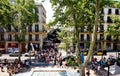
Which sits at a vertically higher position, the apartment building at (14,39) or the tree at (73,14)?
the tree at (73,14)

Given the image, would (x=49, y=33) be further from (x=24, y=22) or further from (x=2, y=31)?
(x=24, y=22)

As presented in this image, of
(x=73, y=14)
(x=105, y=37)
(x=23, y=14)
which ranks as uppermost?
(x=73, y=14)

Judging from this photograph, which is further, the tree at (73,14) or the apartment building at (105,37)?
the apartment building at (105,37)

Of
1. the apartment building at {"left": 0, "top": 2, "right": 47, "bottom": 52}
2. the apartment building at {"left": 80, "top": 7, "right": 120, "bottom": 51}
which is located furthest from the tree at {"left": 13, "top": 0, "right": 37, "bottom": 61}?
the apartment building at {"left": 80, "top": 7, "right": 120, "bottom": 51}

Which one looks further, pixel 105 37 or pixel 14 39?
pixel 105 37

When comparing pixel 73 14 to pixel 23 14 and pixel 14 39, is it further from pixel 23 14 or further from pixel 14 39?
pixel 14 39

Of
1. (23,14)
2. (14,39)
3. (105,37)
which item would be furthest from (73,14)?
(105,37)

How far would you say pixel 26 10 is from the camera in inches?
1635

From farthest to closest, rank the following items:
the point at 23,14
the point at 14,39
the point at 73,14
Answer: the point at 14,39, the point at 23,14, the point at 73,14

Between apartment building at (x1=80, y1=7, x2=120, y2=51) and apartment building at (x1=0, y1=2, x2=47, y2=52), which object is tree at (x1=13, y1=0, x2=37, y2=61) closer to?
apartment building at (x1=0, y1=2, x2=47, y2=52)

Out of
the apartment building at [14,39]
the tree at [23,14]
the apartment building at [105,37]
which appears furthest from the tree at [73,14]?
the apartment building at [105,37]

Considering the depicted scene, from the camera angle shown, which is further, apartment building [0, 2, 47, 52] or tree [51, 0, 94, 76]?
apartment building [0, 2, 47, 52]

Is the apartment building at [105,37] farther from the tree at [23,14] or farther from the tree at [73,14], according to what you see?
the tree at [73,14]

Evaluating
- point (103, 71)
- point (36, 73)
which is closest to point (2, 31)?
point (103, 71)
